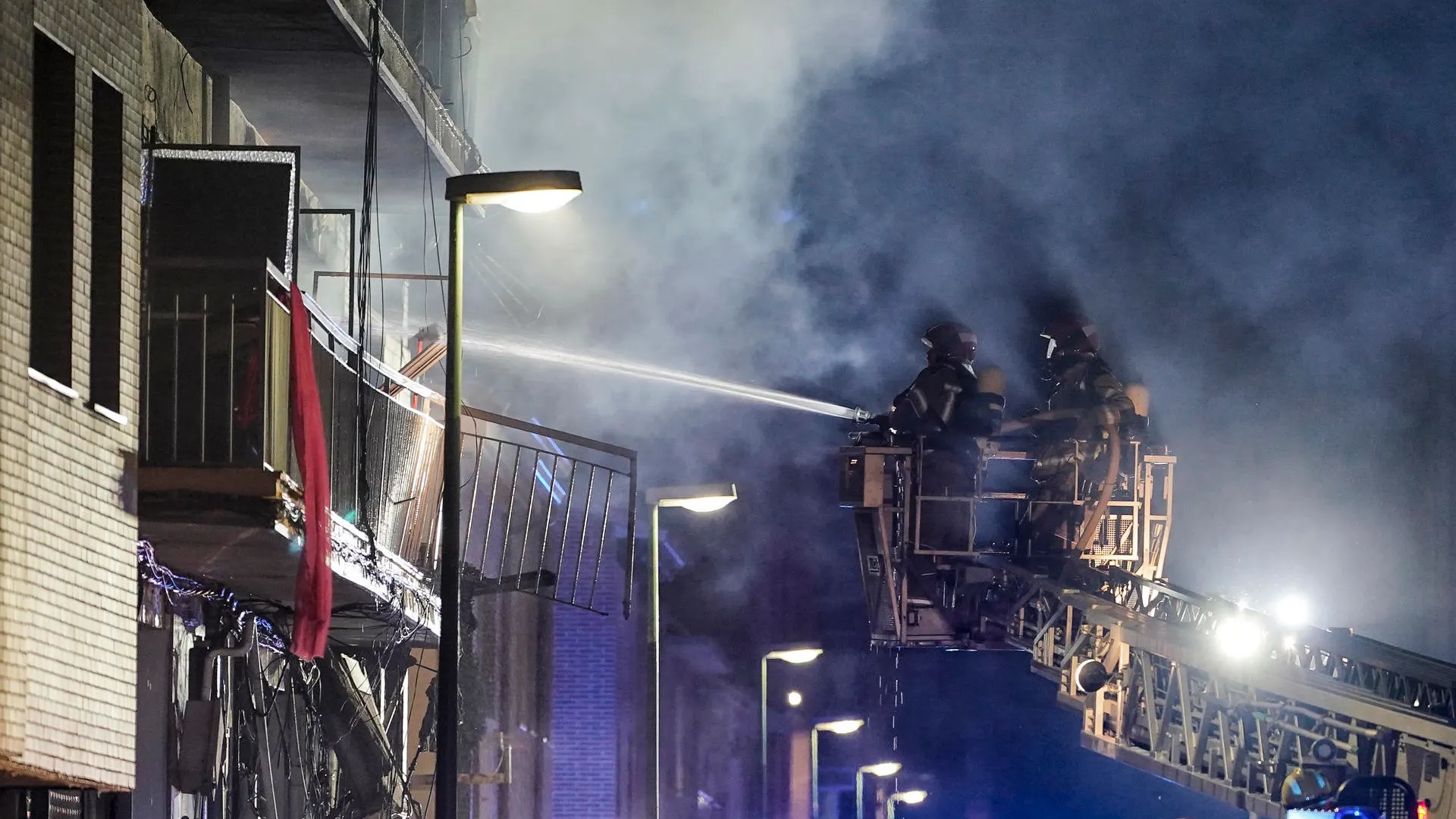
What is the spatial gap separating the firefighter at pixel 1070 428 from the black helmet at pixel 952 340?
0.99m

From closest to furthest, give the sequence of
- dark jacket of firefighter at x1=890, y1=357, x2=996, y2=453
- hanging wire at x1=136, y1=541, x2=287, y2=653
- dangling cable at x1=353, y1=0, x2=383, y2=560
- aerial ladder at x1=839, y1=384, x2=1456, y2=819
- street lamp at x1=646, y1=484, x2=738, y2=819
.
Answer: hanging wire at x1=136, y1=541, x2=287, y2=653 → dangling cable at x1=353, y1=0, x2=383, y2=560 → aerial ladder at x1=839, y1=384, x2=1456, y2=819 → street lamp at x1=646, y1=484, x2=738, y2=819 → dark jacket of firefighter at x1=890, y1=357, x2=996, y2=453

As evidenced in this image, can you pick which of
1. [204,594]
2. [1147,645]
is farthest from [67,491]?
[1147,645]

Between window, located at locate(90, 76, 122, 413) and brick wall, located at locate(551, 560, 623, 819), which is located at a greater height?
window, located at locate(90, 76, 122, 413)

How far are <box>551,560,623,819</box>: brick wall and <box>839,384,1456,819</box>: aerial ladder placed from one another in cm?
1009

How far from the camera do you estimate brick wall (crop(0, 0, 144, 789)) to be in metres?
7.40

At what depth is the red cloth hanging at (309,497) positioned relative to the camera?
948 cm

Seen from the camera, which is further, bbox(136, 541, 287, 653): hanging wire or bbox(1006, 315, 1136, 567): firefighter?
bbox(1006, 315, 1136, 567): firefighter

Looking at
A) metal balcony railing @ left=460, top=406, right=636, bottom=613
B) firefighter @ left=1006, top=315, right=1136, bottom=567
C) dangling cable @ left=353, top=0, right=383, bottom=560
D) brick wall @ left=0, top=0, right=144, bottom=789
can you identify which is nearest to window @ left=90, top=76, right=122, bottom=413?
brick wall @ left=0, top=0, right=144, bottom=789

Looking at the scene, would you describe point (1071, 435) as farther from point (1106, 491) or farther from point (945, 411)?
point (945, 411)

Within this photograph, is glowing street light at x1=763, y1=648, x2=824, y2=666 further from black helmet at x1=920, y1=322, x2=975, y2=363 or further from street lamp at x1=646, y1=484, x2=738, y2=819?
street lamp at x1=646, y1=484, x2=738, y2=819

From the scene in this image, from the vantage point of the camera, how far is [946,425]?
61.5 feet

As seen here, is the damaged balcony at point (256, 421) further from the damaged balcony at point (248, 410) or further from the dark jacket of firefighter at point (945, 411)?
the dark jacket of firefighter at point (945, 411)

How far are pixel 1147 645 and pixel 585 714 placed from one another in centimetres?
1430

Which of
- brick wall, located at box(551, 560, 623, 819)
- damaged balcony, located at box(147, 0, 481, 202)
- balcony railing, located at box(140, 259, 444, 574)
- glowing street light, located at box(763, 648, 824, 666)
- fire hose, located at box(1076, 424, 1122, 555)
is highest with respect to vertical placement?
damaged balcony, located at box(147, 0, 481, 202)
